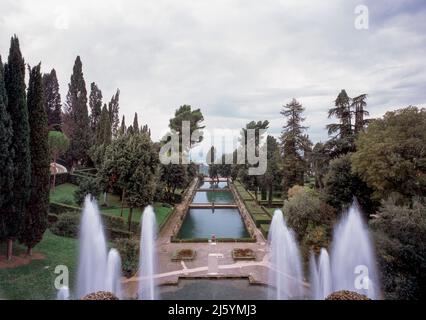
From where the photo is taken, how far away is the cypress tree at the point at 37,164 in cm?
1209

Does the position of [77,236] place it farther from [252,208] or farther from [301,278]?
[252,208]

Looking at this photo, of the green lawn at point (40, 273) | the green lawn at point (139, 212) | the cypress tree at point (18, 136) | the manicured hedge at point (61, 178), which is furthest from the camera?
the manicured hedge at point (61, 178)

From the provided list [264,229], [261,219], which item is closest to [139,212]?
[261,219]

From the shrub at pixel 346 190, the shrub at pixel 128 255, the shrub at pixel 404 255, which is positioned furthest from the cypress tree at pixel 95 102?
the shrub at pixel 404 255

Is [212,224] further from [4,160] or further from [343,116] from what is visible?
[4,160]

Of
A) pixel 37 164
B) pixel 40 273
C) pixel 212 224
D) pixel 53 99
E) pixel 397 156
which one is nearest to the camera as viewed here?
pixel 40 273

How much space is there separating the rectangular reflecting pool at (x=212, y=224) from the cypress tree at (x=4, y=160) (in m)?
10.9

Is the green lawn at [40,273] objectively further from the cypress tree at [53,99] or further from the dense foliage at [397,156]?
the cypress tree at [53,99]

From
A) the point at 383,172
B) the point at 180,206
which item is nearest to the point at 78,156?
the point at 180,206

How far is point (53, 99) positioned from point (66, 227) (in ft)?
98.9

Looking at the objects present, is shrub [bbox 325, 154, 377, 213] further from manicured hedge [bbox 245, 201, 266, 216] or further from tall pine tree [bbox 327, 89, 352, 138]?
manicured hedge [bbox 245, 201, 266, 216]

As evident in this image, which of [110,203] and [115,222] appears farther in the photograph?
[110,203]

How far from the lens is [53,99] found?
4034 cm

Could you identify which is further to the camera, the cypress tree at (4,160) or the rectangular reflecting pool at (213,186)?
the rectangular reflecting pool at (213,186)
